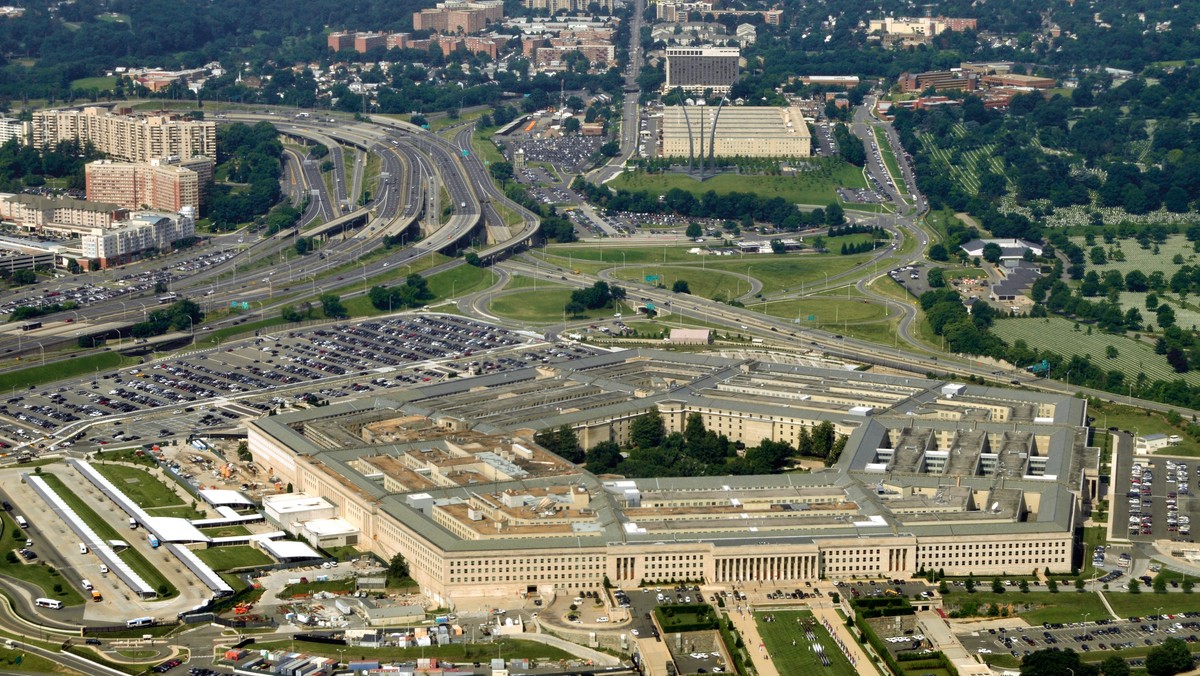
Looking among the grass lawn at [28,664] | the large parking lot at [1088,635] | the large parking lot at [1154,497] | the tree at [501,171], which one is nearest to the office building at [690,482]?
the large parking lot at [1154,497]

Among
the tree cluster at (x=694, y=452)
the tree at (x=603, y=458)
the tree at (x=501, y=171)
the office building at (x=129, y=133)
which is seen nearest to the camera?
the tree cluster at (x=694, y=452)

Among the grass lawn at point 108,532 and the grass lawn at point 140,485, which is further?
the grass lawn at point 140,485

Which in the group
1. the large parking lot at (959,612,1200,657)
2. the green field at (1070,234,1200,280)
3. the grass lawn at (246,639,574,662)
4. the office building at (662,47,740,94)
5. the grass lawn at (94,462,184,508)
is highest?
the office building at (662,47,740,94)

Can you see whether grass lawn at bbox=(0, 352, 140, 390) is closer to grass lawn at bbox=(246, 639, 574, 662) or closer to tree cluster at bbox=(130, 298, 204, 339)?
tree cluster at bbox=(130, 298, 204, 339)

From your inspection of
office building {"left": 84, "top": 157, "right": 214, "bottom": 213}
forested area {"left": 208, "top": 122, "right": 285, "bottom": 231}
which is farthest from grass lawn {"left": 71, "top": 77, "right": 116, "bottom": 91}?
office building {"left": 84, "top": 157, "right": 214, "bottom": 213}

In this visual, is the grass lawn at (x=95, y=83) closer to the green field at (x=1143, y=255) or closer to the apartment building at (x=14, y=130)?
the apartment building at (x=14, y=130)

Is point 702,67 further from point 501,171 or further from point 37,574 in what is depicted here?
point 37,574

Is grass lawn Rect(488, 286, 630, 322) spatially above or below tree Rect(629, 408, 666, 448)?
below
